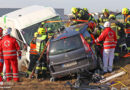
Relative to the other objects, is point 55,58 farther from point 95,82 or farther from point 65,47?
point 95,82

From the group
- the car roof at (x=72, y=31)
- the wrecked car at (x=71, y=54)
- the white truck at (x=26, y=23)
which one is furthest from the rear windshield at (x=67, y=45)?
the white truck at (x=26, y=23)

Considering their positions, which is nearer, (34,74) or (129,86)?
(129,86)

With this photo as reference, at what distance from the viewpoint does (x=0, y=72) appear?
9.29m

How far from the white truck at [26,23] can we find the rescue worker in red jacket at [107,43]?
311 cm

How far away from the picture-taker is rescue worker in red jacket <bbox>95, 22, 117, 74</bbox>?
29.7ft

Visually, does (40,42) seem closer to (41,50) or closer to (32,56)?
(41,50)

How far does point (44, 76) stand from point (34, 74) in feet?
1.86

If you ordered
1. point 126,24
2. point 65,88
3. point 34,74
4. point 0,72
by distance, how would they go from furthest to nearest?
1. point 126,24
2. point 34,74
3. point 0,72
4. point 65,88

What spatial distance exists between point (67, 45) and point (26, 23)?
332 centimetres

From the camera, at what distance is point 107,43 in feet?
29.9

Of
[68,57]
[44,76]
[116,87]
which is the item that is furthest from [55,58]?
[116,87]

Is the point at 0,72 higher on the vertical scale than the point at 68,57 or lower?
lower

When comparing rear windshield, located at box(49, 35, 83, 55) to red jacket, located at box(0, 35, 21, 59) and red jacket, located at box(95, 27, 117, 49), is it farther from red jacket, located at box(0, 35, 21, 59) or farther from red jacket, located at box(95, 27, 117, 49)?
red jacket, located at box(0, 35, 21, 59)

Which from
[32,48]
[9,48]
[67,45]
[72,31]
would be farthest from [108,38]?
[9,48]
